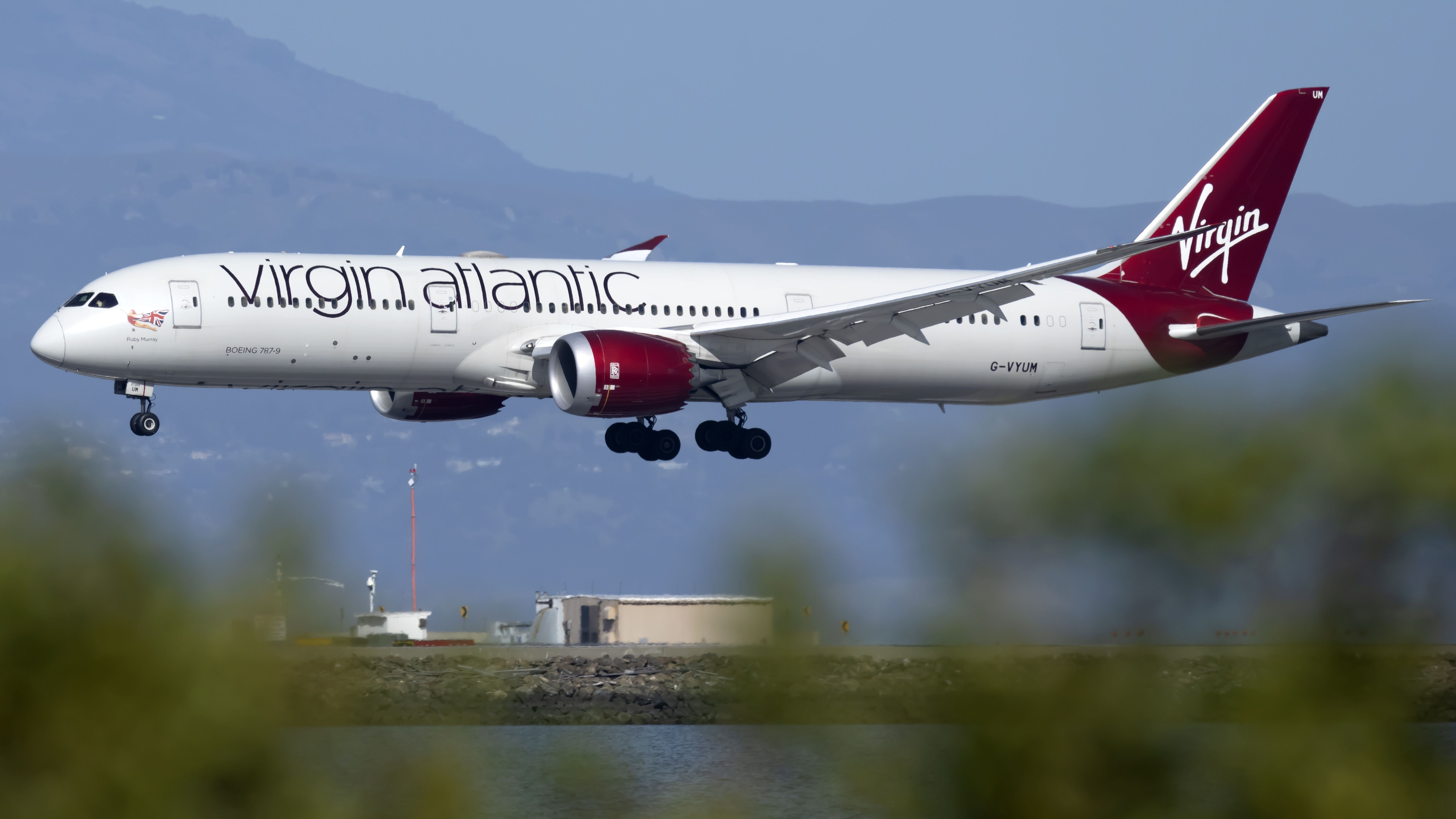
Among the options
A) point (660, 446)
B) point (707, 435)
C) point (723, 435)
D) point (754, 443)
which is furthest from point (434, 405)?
point (754, 443)

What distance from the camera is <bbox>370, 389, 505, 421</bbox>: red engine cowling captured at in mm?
54750

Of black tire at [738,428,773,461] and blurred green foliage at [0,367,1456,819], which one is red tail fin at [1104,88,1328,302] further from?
A: blurred green foliage at [0,367,1456,819]

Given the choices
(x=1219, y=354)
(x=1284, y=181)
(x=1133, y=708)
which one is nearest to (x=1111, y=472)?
(x=1133, y=708)

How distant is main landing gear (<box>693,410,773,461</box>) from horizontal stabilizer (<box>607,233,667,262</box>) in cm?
543

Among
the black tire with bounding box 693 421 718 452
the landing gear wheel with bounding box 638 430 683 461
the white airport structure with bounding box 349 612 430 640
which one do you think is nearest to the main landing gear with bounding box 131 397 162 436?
the landing gear wheel with bounding box 638 430 683 461

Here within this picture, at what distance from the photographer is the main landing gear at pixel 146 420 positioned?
46.2m

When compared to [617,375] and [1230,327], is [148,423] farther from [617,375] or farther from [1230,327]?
[1230,327]

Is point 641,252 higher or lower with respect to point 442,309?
higher

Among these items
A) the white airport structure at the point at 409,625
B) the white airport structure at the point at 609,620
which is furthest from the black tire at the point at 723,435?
the white airport structure at the point at 409,625

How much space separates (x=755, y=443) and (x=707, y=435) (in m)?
1.97

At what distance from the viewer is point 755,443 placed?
52500mm

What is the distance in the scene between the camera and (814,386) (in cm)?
5159

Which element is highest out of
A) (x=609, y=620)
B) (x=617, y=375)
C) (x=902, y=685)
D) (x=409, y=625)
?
(x=617, y=375)

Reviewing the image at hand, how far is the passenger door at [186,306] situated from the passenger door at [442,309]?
225 inches
